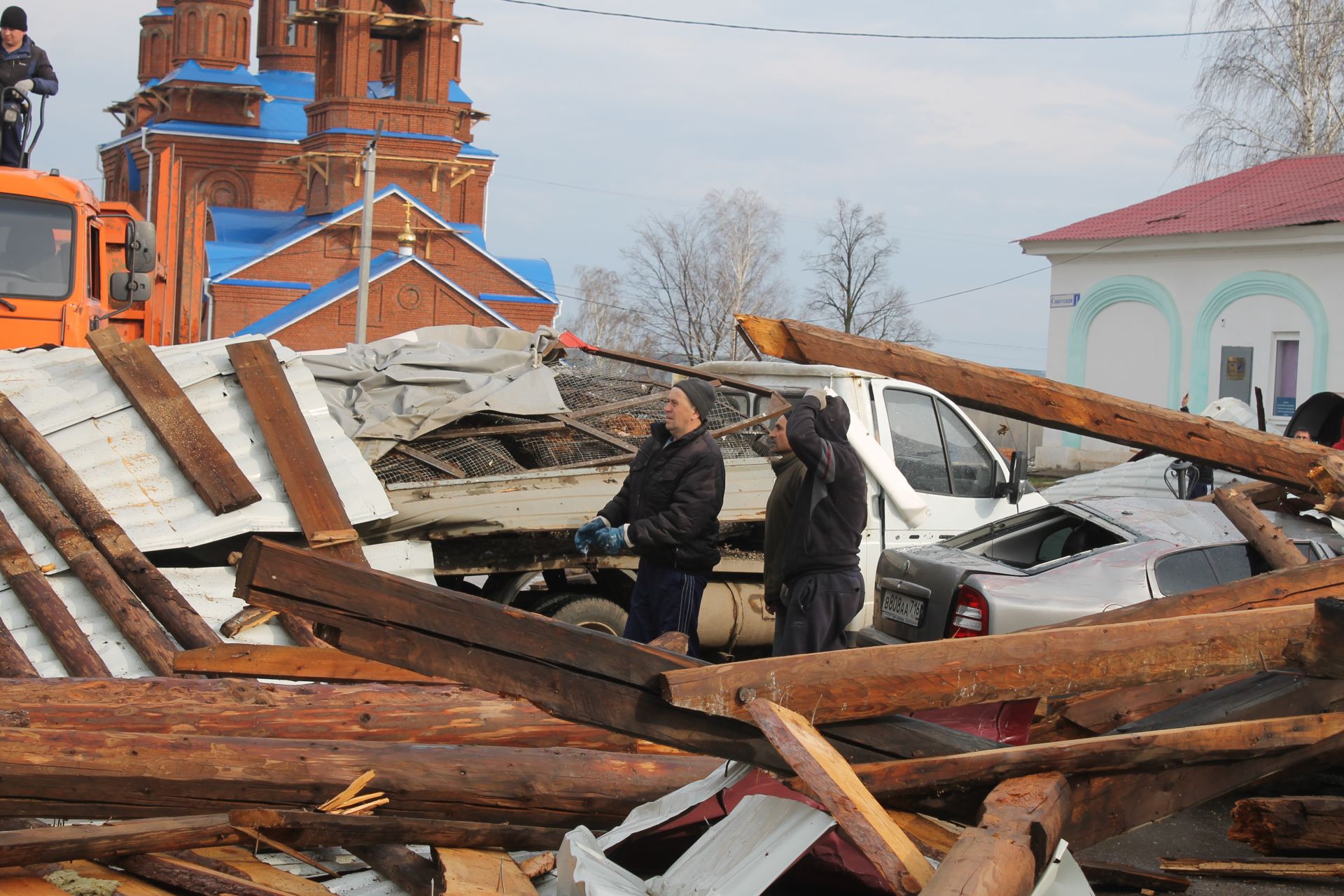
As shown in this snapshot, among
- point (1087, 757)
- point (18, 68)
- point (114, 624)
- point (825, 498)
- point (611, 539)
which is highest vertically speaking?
point (18, 68)

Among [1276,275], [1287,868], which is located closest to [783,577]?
[1287,868]

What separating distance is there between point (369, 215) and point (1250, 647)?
28758mm

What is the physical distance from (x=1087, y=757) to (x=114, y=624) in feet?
14.0

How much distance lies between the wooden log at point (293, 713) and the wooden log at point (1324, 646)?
215 centimetres

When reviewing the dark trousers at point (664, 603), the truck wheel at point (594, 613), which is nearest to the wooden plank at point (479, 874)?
the dark trousers at point (664, 603)

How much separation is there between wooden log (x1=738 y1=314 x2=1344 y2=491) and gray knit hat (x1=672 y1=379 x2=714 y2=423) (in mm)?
401

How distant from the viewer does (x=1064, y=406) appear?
6203 mm

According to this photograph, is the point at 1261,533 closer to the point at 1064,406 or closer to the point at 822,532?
the point at 1064,406

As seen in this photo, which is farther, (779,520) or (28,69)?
(28,69)

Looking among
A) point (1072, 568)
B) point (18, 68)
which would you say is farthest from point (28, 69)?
point (1072, 568)

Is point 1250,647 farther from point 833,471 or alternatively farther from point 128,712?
point 128,712

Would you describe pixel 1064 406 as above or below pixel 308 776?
above

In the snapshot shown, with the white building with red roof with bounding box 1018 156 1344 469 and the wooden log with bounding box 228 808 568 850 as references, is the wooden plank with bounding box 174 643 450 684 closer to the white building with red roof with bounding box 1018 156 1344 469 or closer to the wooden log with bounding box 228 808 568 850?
the wooden log with bounding box 228 808 568 850

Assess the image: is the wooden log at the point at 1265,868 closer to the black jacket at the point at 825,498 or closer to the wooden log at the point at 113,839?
the black jacket at the point at 825,498
